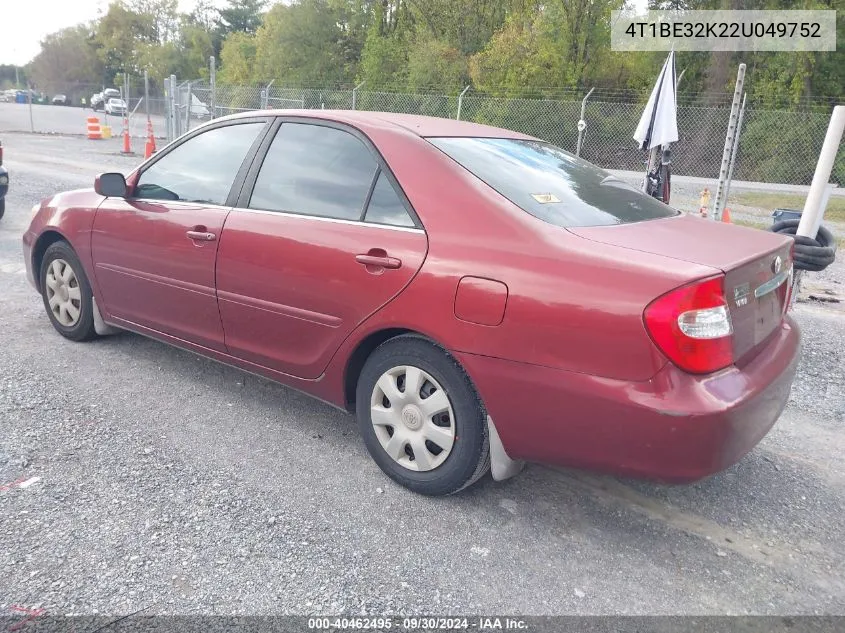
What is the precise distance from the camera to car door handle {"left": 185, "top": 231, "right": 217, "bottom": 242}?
357 centimetres

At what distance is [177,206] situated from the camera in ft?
12.6

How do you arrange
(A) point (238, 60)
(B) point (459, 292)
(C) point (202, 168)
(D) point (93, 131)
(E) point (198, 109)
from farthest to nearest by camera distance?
(A) point (238, 60) → (D) point (93, 131) → (E) point (198, 109) → (C) point (202, 168) → (B) point (459, 292)

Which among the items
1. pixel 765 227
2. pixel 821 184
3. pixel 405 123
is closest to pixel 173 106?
pixel 765 227

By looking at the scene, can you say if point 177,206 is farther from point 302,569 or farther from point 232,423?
point 302,569

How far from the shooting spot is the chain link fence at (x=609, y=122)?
18875mm

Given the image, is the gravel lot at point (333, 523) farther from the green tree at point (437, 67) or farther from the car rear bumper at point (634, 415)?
the green tree at point (437, 67)

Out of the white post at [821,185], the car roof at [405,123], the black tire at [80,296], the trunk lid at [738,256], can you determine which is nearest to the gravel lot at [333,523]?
the black tire at [80,296]

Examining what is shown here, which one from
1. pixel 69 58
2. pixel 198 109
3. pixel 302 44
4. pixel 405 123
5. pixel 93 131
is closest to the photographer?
pixel 405 123

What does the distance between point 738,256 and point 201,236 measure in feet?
8.46

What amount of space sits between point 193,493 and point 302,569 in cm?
73

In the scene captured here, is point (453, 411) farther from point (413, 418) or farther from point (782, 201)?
point (782, 201)

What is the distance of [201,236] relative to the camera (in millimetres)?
3617

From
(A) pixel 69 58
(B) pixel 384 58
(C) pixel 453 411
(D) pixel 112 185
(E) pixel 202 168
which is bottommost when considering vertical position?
(C) pixel 453 411

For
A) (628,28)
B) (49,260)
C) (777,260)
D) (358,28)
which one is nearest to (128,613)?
(777,260)
